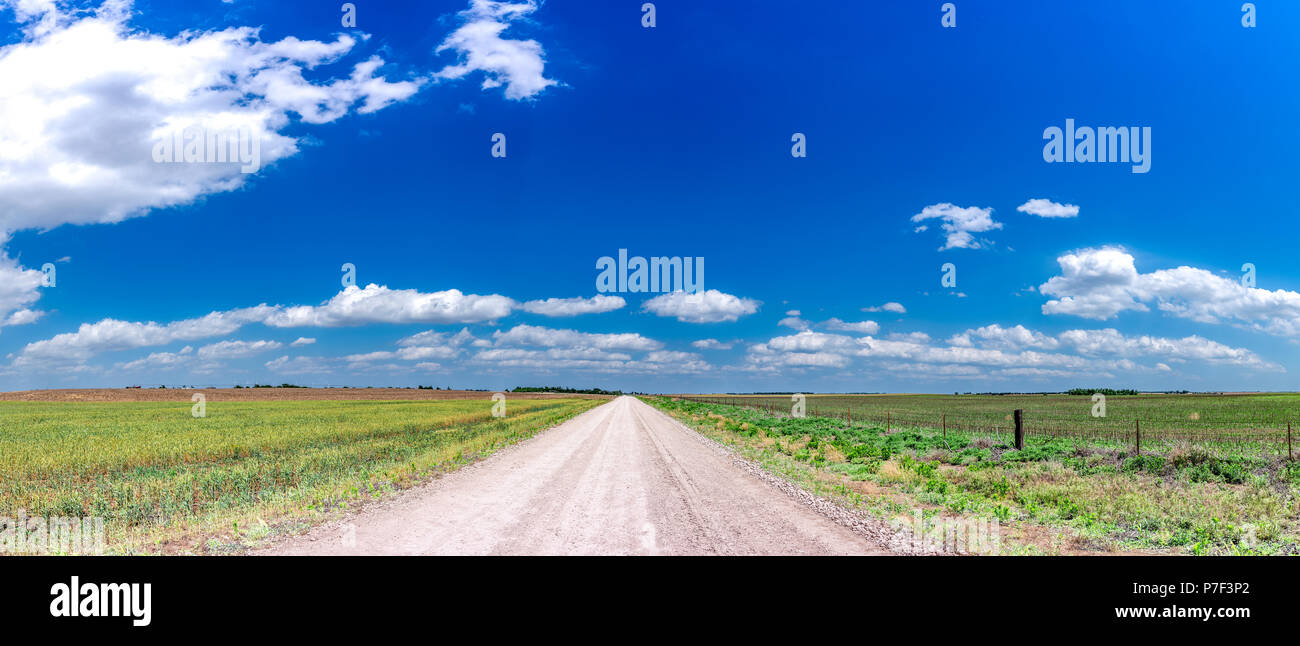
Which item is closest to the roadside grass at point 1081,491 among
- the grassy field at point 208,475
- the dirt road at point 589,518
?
the dirt road at point 589,518

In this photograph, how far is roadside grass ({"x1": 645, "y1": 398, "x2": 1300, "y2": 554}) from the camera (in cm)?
1046

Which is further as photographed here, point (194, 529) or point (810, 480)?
point (810, 480)

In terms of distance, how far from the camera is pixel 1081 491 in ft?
45.8

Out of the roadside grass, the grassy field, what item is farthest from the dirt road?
the roadside grass

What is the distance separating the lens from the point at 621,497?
47.0 ft

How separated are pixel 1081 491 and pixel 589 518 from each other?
11.2m

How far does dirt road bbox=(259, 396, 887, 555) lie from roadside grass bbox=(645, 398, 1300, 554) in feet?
8.01

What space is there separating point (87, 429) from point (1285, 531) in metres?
55.1

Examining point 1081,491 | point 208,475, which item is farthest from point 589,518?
point 208,475

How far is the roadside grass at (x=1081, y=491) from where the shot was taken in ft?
34.3
